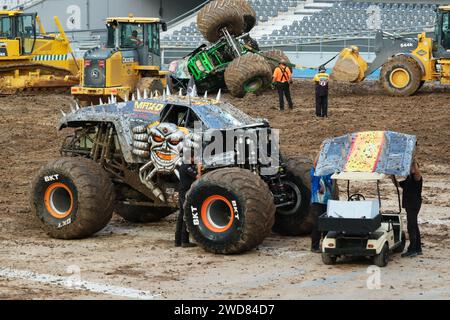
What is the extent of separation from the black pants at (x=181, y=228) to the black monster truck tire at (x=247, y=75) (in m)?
17.9

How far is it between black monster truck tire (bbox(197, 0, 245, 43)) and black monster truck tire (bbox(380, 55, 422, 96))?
505 cm

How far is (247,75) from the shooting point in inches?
1214

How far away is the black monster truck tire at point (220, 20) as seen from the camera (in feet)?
108

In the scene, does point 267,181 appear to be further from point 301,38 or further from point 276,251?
point 301,38

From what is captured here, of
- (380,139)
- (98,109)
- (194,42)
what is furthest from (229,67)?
(380,139)

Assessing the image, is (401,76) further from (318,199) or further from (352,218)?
(352,218)

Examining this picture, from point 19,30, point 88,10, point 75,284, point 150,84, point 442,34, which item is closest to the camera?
point 75,284

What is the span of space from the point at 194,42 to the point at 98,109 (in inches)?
1217

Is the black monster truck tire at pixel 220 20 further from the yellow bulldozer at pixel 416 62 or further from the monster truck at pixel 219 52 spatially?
→ the yellow bulldozer at pixel 416 62

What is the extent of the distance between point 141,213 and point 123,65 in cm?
1625

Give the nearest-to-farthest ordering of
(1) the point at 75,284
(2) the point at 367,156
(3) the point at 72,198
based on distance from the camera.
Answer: (1) the point at 75,284 → (2) the point at 367,156 → (3) the point at 72,198

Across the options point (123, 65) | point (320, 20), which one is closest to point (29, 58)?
point (123, 65)

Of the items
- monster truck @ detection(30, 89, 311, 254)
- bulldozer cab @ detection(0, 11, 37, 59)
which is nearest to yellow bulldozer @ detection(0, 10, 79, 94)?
bulldozer cab @ detection(0, 11, 37, 59)

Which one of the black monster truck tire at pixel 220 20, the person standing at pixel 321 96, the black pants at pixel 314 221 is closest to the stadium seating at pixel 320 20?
the black monster truck tire at pixel 220 20
